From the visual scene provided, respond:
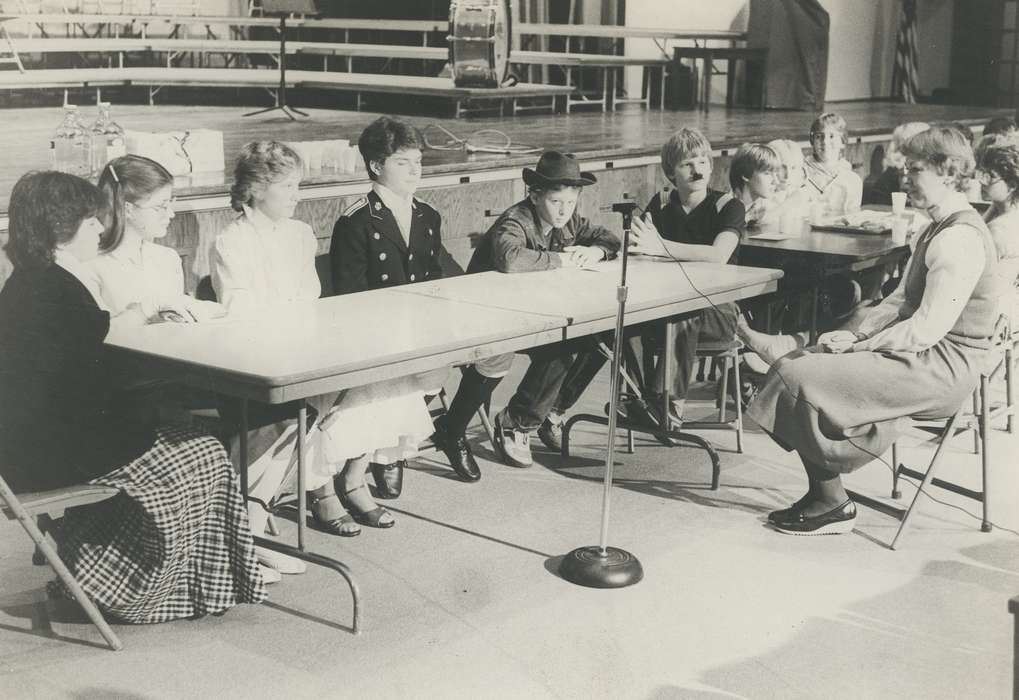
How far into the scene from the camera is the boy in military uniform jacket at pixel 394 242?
3.95 m

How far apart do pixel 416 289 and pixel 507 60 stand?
5.79 feet

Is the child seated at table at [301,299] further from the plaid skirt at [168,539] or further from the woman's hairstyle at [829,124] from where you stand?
the woman's hairstyle at [829,124]

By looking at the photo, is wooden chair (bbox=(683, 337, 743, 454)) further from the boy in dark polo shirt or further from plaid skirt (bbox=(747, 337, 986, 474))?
plaid skirt (bbox=(747, 337, 986, 474))

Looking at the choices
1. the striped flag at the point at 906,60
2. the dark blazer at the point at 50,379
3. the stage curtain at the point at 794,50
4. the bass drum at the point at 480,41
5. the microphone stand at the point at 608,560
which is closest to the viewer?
the dark blazer at the point at 50,379

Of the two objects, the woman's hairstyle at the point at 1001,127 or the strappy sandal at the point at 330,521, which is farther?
the woman's hairstyle at the point at 1001,127

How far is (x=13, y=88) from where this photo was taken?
9.72m

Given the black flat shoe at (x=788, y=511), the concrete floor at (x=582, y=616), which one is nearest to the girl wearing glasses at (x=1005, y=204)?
the concrete floor at (x=582, y=616)

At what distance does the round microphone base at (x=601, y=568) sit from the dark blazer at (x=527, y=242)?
1203 mm

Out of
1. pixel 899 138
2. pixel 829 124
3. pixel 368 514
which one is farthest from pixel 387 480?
pixel 899 138

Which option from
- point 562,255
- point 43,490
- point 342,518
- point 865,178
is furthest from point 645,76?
point 43,490

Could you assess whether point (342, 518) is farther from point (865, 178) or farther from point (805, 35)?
point (805, 35)

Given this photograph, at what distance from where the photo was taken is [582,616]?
3.06m

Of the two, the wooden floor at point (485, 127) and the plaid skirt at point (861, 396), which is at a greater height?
the wooden floor at point (485, 127)

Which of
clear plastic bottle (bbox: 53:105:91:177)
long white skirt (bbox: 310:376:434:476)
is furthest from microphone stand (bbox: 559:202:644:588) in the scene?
clear plastic bottle (bbox: 53:105:91:177)
